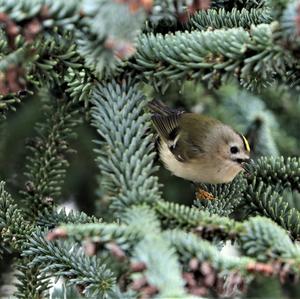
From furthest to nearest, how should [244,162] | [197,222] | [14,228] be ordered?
1. [244,162]
2. [14,228]
3. [197,222]

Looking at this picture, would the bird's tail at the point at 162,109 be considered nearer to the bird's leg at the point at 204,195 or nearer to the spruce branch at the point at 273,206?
the bird's leg at the point at 204,195

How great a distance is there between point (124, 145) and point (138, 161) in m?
0.08

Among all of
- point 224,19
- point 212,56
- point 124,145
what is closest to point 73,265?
point 124,145

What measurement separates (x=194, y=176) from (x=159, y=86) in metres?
1.04

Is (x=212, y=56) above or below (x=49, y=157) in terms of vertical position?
above

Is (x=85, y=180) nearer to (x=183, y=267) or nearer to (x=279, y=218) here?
(x=279, y=218)

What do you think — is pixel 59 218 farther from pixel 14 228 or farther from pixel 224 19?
pixel 224 19

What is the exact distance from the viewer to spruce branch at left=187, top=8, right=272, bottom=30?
1.89m

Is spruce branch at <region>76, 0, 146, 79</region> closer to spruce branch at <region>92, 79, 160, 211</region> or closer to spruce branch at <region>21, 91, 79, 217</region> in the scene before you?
spruce branch at <region>92, 79, 160, 211</region>

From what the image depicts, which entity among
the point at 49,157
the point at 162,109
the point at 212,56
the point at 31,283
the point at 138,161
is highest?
the point at 212,56

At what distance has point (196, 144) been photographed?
2.86 meters

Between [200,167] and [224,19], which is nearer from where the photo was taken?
[224,19]

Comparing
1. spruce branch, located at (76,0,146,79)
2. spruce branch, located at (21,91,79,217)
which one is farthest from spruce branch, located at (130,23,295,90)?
spruce branch, located at (21,91,79,217)

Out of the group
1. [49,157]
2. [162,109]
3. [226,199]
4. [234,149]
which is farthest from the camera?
[234,149]
